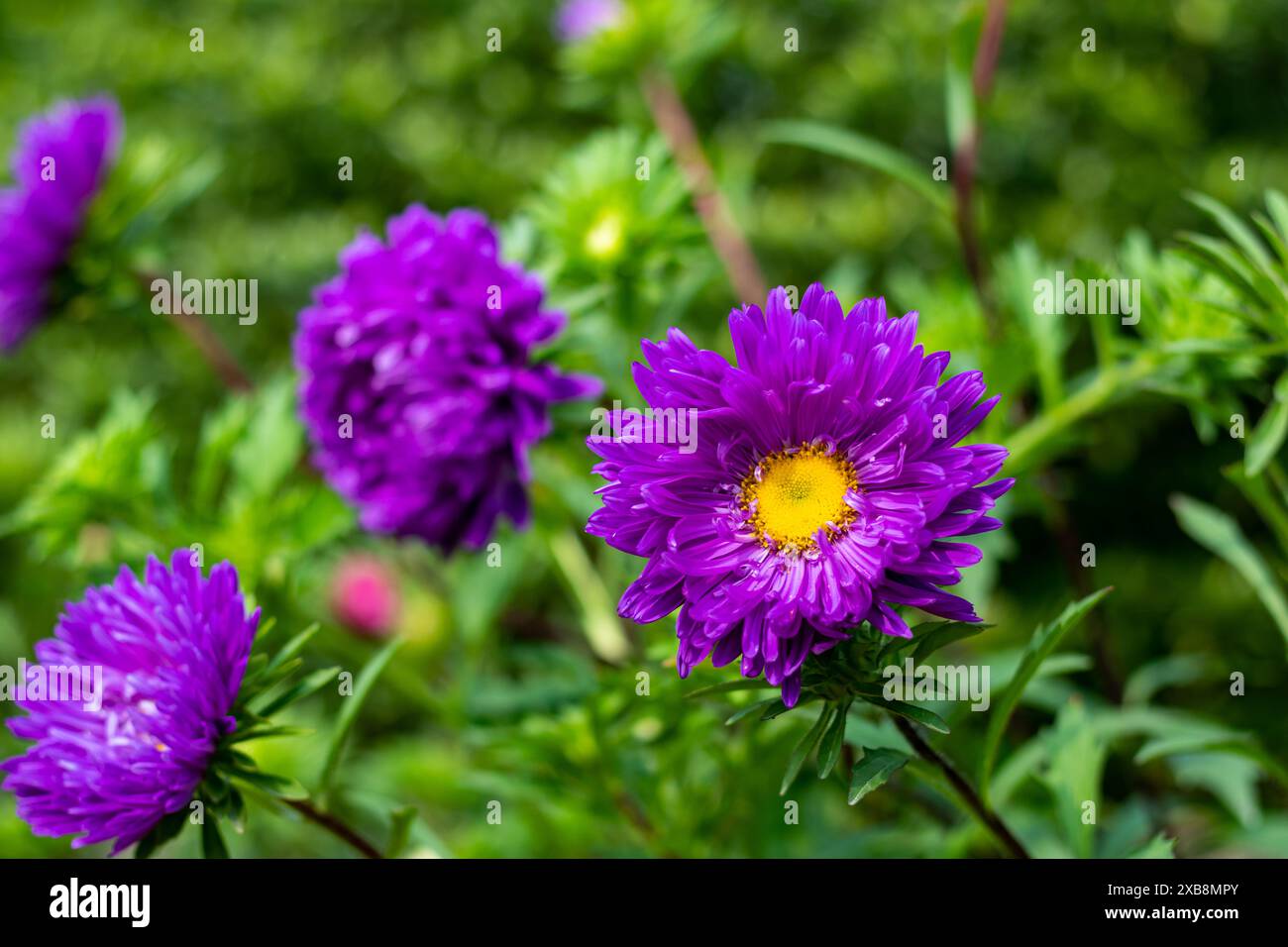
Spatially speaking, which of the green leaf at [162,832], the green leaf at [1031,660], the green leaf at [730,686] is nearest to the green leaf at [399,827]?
the green leaf at [162,832]

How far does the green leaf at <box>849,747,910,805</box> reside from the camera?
57cm

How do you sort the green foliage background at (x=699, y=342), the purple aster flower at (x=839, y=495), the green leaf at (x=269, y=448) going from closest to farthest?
the purple aster flower at (x=839, y=495)
the green foliage background at (x=699, y=342)
the green leaf at (x=269, y=448)

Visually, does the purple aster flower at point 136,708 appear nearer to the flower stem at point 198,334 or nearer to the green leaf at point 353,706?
the green leaf at point 353,706

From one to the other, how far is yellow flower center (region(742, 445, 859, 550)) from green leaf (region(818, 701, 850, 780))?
0.29 ft

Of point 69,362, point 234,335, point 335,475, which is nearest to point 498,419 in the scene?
point 335,475

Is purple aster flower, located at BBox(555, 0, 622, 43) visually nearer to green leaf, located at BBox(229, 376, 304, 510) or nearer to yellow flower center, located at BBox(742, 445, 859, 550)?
green leaf, located at BBox(229, 376, 304, 510)

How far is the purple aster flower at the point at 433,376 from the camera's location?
833 millimetres

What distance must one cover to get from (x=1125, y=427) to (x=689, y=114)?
0.71 meters

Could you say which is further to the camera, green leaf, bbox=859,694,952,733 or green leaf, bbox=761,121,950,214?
green leaf, bbox=761,121,950,214

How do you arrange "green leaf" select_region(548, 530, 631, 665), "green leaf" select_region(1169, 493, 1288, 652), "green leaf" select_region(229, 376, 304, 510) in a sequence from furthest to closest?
"green leaf" select_region(548, 530, 631, 665) < "green leaf" select_region(229, 376, 304, 510) < "green leaf" select_region(1169, 493, 1288, 652)

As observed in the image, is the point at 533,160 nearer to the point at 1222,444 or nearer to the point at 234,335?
the point at 234,335

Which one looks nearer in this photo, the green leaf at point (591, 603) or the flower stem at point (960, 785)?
the flower stem at point (960, 785)

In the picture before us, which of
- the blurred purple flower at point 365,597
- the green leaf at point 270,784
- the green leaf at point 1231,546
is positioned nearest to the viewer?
the green leaf at point 270,784

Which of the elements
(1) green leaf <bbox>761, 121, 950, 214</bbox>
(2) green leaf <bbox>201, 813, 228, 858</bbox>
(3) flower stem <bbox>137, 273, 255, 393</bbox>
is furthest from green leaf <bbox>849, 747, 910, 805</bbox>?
(3) flower stem <bbox>137, 273, 255, 393</bbox>
